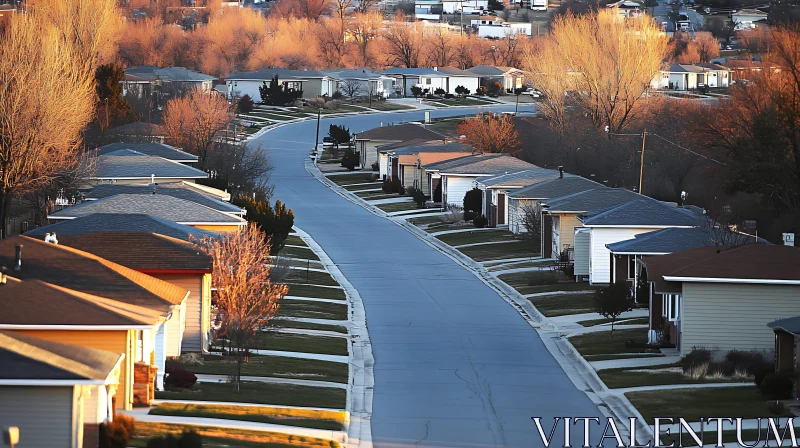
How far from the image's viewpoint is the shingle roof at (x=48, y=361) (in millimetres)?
22172

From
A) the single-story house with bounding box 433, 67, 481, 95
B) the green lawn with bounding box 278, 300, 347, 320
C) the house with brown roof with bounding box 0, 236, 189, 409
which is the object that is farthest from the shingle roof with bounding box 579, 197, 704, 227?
the single-story house with bounding box 433, 67, 481, 95

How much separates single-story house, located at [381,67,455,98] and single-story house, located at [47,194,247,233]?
110140 millimetres

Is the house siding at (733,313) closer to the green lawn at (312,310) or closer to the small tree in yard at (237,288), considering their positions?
the small tree in yard at (237,288)

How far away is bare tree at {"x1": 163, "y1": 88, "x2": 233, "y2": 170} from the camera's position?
251 ft

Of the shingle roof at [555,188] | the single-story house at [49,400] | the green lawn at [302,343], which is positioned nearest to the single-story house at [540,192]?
the shingle roof at [555,188]

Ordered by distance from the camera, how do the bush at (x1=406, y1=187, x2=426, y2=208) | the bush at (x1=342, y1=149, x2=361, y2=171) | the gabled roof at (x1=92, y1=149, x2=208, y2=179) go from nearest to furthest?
the gabled roof at (x1=92, y1=149, x2=208, y2=179)
the bush at (x1=406, y1=187, x2=426, y2=208)
the bush at (x1=342, y1=149, x2=361, y2=171)

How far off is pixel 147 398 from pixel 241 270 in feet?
29.8

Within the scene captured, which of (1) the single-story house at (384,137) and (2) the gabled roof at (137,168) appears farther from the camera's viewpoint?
(1) the single-story house at (384,137)

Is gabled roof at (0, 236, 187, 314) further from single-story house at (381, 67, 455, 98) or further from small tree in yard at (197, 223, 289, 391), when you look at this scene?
single-story house at (381, 67, 455, 98)

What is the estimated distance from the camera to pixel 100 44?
8400cm

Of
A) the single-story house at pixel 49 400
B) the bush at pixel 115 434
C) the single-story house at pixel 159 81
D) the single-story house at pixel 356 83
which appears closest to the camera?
the single-story house at pixel 49 400

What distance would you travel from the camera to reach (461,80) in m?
158

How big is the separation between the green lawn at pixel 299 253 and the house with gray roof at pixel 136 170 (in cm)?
493

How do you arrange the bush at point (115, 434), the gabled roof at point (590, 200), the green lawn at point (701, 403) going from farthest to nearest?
the gabled roof at point (590, 200), the green lawn at point (701, 403), the bush at point (115, 434)
